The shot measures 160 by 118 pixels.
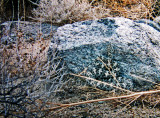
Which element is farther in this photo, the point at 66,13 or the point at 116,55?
the point at 66,13

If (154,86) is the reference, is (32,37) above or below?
above

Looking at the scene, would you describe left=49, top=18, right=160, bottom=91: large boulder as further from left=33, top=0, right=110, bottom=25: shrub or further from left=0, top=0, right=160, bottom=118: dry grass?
left=33, top=0, right=110, bottom=25: shrub

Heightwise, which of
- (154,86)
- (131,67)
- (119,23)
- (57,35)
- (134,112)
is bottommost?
(134,112)

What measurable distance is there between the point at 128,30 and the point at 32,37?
1.15 m

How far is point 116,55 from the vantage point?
1362mm

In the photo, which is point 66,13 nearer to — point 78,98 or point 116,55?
point 116,55

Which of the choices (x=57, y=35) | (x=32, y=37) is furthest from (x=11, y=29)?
(x=57, y=35)

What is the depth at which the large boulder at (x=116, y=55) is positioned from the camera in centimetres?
134

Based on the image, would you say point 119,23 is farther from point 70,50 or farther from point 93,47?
point 70,50

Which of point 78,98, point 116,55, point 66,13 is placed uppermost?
point 66,13

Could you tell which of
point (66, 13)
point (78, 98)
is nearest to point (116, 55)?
→ point (78, 98)

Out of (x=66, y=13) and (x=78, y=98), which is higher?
(x=66, y=13)

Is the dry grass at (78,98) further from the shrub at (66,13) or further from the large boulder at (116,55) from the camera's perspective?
the shrub at (66,13)

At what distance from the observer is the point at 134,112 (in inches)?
46.9
